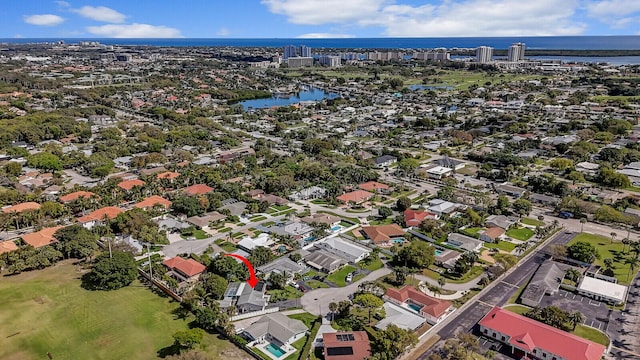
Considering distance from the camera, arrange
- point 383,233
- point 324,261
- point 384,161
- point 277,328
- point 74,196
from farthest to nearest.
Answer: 1. point 384,161
2. point 74,196
3. point 383,233
4. point 324,261
5. point 277,328

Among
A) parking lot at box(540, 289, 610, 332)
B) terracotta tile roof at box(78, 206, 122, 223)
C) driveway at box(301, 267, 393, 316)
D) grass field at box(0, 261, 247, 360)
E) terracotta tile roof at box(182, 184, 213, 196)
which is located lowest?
grass field at box(0, 261, 247, 360)

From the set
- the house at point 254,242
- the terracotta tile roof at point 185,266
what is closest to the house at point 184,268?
the terracotta tile roof at point 185,266

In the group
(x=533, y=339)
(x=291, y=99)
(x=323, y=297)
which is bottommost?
(x=323, y=297)

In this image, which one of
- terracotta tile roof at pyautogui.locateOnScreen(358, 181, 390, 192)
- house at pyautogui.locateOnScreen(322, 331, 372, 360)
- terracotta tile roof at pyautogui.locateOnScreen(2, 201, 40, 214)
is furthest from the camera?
terracotta tile roof at pyautogui.locateOnScreen(358, 181, 390, 192)

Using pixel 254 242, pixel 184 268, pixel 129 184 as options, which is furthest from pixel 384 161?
pixel 184 268

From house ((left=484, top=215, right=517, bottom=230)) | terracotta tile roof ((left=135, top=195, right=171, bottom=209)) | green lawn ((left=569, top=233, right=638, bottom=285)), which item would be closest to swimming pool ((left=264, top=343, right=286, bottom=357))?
house ((left=484, top=215, right=517, bottom=230))

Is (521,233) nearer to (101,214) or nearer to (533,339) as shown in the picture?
(533,339)

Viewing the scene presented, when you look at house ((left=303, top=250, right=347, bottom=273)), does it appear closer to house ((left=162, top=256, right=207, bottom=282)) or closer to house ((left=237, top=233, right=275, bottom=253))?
house ((left=237, top=233, right=275, bottom=253))

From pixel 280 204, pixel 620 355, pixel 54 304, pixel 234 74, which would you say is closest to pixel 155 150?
pixel 280 204
